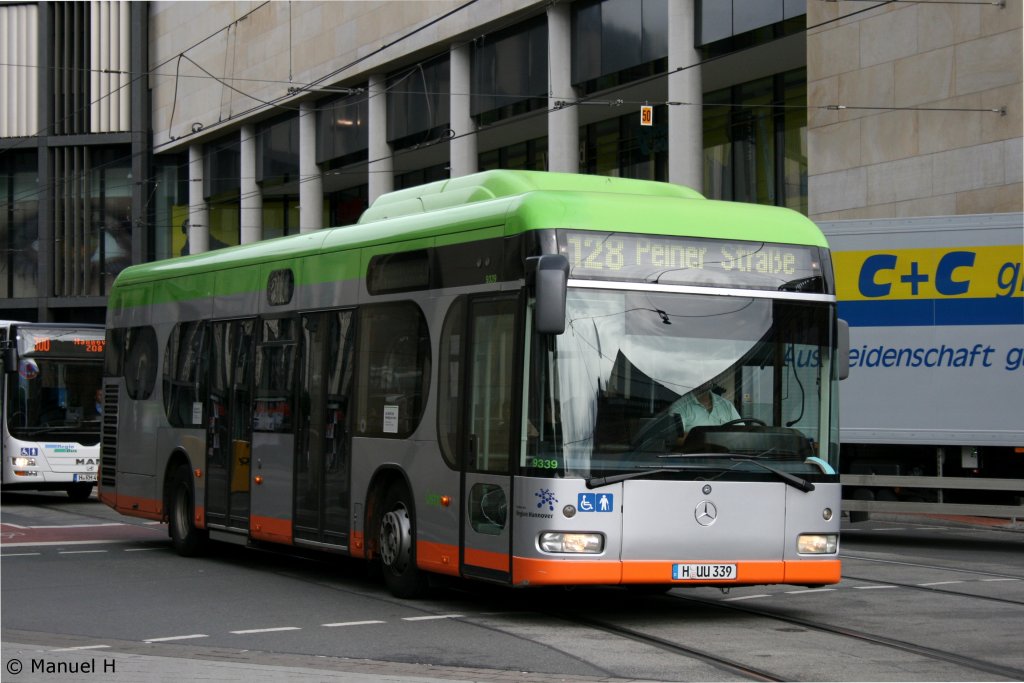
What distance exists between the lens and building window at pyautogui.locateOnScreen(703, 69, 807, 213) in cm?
2938

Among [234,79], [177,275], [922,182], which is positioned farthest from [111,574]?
[234,79]

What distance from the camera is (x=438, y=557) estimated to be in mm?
11867

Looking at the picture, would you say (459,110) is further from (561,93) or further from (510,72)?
(561,93)

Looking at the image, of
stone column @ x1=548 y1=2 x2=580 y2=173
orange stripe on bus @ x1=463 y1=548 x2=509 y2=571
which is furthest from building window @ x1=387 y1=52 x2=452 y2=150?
orange stripe on bus @ x1=463 y1=548 x2=509 y2=571

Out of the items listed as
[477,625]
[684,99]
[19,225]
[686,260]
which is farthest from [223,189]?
[477,625]

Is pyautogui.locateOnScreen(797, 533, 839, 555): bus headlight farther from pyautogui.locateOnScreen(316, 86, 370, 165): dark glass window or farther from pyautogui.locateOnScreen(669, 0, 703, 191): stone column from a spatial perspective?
pyautogui.locateOnScreen(316, 86, 370, 165): dark glass window

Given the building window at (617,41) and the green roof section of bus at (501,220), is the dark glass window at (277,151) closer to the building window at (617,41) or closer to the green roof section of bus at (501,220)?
the building window at (617,41)

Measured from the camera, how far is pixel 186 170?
50656 mm

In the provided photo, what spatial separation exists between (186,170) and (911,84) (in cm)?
3097

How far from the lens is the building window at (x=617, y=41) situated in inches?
1169

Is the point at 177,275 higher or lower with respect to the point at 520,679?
higher

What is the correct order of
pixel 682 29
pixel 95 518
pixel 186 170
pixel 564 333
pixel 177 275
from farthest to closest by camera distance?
pixel 186 170 → pixel 682 29 → pixel 95 518 → pixel 177 275 → pixel 564 333

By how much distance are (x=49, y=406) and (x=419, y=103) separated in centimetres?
1333

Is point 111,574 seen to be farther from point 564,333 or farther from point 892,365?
point 892,365
